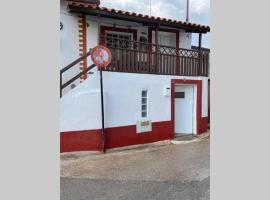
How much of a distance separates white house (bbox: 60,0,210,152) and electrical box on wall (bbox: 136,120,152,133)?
0.11 feet

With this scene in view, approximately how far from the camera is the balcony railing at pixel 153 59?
880 centimetres

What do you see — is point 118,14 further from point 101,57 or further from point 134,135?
point 134,135

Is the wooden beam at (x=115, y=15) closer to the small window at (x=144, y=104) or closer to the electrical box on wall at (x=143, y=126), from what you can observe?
the small window at (x=144, y=104)

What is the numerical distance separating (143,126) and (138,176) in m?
A: 3.60

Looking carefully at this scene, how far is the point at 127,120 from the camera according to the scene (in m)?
8.88

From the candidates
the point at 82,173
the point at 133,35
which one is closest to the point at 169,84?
the point at 133,35

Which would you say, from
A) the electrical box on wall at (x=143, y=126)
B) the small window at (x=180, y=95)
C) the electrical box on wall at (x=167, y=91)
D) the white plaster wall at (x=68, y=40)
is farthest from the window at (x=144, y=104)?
the white plaster wall at (x=68, y=40)

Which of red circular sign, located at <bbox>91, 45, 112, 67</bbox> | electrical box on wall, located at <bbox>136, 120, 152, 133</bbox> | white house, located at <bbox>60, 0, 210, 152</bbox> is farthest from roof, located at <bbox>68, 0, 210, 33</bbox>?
electrical box on wall, located at <bbox>136, 120, 152, 133</bbox>

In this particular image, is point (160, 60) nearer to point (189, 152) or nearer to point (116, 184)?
point (189, 152)

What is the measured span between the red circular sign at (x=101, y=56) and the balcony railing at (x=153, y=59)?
18.5 inches

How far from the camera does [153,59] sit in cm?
995

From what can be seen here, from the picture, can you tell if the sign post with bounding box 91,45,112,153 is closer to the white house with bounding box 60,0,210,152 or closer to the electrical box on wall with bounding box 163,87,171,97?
the white house with bounding box 60,0,210,152

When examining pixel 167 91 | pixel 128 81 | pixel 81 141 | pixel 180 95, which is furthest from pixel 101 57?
pixel 180 95

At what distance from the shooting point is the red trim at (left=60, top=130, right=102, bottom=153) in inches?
293
